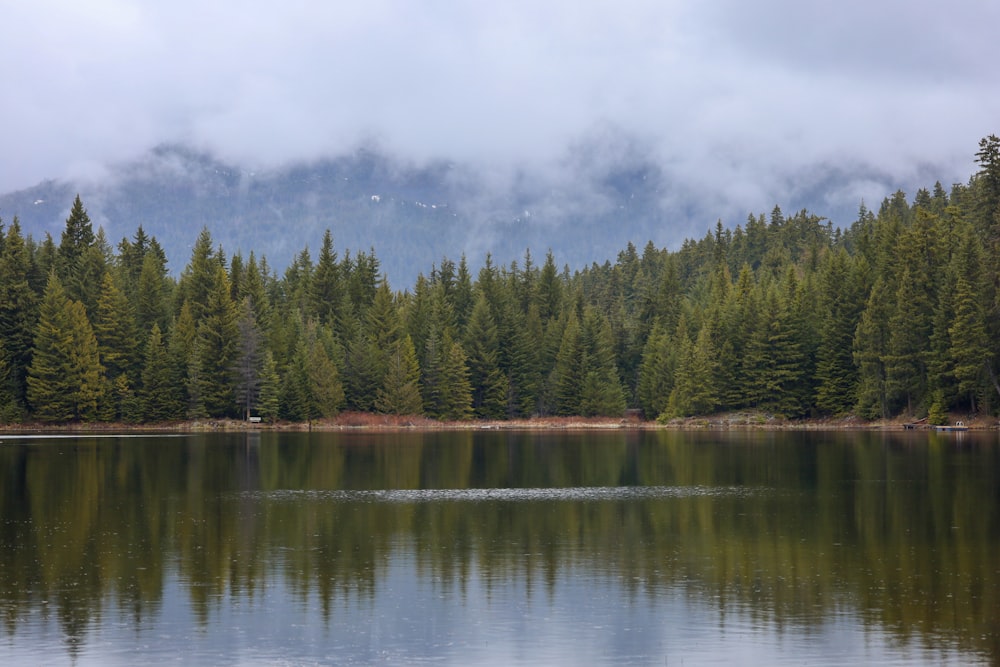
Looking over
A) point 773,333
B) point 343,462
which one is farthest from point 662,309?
point 343,462

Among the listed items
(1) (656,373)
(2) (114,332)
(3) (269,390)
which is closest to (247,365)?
(3) (269,390)

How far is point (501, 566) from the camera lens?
1377 inches

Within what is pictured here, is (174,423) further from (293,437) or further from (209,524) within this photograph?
(209,524)

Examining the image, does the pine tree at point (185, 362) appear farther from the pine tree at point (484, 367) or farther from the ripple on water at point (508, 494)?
the ripple on water at point (508, 494)

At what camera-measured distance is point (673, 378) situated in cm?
15300

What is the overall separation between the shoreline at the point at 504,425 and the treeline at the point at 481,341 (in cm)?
148

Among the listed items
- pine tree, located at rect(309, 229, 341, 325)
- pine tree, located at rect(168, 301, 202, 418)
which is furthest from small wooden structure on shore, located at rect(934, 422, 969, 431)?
pine tree, located at rect(309, 229, 341, 325)

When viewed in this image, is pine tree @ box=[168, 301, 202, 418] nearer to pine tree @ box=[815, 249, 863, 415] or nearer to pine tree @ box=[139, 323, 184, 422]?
pine tree @ box=[139, 323, 184, 422]

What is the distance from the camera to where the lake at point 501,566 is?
997 inches

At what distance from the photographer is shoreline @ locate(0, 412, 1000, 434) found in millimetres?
127812

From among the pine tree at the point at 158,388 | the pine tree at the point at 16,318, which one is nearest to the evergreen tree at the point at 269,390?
the pine tree at the point at 158,388

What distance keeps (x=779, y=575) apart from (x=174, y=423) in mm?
115628

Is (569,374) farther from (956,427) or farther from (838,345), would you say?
(956,427)

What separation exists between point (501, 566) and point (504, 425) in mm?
120783
